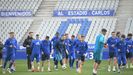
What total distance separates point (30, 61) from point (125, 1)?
2906 cm

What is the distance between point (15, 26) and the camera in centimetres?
5575

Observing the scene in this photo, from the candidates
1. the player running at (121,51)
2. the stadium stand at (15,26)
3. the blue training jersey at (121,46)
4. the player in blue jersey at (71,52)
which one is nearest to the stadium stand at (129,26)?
the stadium stand at (15,26)

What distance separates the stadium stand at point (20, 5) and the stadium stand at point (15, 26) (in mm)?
1683

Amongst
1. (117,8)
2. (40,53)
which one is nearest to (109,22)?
(117,8)

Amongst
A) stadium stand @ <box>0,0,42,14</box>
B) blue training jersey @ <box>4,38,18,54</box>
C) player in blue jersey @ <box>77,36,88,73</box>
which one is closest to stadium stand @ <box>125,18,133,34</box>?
stadium stand @ <box>0,0,42,14</box>

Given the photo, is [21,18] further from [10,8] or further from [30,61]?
[30,61]

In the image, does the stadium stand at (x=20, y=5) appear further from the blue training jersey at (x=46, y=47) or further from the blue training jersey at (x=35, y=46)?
the blue training jersey at (x=35, y=46)

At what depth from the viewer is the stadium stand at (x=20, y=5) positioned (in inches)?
2270

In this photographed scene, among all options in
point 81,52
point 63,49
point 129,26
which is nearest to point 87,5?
point 129,26

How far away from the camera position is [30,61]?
2930 cm

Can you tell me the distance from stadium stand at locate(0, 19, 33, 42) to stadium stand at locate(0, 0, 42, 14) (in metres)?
1.68

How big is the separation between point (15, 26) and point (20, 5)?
397cm

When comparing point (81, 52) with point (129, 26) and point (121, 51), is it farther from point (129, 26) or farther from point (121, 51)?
point (129, 26)

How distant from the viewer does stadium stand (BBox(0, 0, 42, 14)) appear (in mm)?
57656
